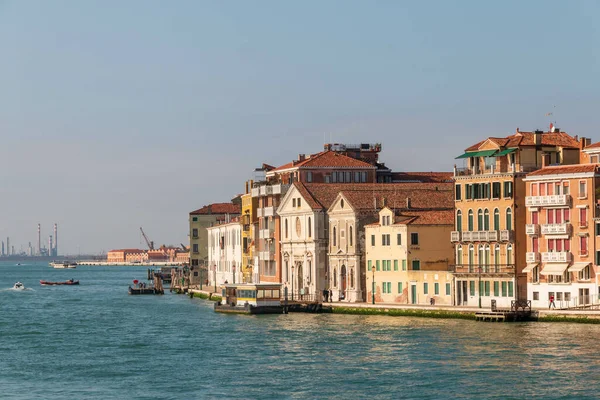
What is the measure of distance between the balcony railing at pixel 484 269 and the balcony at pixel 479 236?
1344mm

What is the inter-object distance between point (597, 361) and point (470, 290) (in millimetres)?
24587

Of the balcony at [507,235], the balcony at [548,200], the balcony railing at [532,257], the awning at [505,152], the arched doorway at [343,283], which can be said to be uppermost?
the awning at [505,152]

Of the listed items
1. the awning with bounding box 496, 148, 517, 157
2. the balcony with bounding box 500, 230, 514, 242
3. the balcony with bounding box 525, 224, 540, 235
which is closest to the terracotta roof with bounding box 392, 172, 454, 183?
the awning with bounding box 496, 148, 517, 157

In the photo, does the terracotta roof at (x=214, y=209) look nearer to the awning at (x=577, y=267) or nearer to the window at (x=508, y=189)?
the window at (x=508, y=189)

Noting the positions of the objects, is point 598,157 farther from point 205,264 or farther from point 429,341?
point 205,264

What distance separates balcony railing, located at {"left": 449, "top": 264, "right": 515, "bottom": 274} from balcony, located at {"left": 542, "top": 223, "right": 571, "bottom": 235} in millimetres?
3381

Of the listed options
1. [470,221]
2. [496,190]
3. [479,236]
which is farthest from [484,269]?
[496,190]

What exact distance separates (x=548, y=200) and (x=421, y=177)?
33.4 m

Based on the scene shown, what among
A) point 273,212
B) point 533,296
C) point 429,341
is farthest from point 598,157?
point 273,212

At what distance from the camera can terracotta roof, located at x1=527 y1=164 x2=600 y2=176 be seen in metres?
71.2

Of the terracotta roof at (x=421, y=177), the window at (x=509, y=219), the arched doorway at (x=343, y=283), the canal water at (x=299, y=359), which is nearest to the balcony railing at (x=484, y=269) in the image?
the window at (x=509, y=219)

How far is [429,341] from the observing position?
63.0m

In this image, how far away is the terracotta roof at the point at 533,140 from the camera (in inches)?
3046

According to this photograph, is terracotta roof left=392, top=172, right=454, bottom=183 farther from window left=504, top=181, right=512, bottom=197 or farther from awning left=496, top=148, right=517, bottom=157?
window left=504, top=181, right=512, bottom=197
